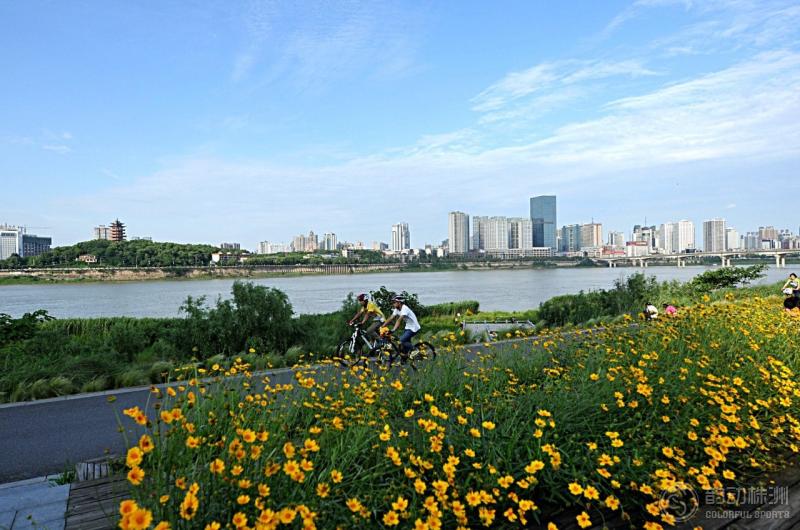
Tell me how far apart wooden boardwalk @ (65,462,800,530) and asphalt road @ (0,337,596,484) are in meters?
1.14

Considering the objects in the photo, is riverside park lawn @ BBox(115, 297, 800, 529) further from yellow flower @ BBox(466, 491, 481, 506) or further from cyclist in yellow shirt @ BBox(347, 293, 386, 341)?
cyclist in yellow shirt @ BBox(347, 293, 386, 341)

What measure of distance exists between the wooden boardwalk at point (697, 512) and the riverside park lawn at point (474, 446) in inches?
5.2

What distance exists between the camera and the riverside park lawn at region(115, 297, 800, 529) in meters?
2.48

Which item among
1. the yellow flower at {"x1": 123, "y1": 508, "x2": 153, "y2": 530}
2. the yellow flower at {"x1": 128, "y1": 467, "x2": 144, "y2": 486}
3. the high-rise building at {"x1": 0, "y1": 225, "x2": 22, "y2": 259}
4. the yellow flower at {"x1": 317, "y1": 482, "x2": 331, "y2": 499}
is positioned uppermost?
the high-rise building at {"x1": 0, "y1": 225, "x2": 22, "y2": 259}

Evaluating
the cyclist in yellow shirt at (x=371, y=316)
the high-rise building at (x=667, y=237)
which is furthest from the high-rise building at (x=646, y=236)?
the cyclist in yellow shirt at (x=371, y=316)

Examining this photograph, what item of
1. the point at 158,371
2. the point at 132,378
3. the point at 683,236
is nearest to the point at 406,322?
the point at 158,371

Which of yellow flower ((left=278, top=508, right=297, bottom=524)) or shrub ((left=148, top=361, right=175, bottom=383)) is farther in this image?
shrub ((left=148, top=361, right=175, bottom=383))

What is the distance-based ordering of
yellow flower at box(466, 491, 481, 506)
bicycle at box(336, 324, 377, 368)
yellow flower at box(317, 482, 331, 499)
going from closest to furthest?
yellow flower at box(317, 482, 331, 499) → yellow flower at box(466, 491, 481, 506) → bicycle at box(336, 324, 377, 368)

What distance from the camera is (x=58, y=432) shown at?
599 centimetres

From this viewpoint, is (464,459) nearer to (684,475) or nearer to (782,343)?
(684,475)

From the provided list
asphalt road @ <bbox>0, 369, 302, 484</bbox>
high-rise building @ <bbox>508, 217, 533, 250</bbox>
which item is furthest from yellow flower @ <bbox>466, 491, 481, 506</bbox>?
high-rise building @ <bbox>508, 217, 533, 250</bbox>

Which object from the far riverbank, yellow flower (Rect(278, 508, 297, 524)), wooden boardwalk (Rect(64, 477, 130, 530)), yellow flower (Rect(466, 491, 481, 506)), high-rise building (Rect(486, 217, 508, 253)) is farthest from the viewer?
high-rise building (Rect(486, 217, 508, 253))

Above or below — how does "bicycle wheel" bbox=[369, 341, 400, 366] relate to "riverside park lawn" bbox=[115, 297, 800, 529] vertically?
below

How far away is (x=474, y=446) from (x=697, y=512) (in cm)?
140
